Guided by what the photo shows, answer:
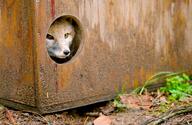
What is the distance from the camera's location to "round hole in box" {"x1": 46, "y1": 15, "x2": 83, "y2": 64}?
4.34 metres

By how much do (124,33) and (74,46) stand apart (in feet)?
1.54

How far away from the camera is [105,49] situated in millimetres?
4484

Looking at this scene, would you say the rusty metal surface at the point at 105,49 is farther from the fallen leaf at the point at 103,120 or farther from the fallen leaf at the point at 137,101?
the fallen leaf at the point at 103,120

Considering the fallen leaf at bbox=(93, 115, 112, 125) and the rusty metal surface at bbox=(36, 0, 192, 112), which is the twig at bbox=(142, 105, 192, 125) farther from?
the rusty metal surface at bbox=(36, 0, 192, 112)

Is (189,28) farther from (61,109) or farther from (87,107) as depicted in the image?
(61,109)

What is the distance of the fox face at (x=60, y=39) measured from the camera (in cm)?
434

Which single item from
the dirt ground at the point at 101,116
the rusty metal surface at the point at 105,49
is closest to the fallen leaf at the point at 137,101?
the dirt ground at the point at 101,116

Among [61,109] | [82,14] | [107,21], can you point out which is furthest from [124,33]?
[61,109]

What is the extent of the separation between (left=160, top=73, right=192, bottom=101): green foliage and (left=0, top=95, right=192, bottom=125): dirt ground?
147mm

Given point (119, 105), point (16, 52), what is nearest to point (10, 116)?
point (16, 52)

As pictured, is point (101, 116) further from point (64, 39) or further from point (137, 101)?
point (64, 39)

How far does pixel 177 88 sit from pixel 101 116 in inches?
37.8

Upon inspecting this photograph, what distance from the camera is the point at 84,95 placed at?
172 inches

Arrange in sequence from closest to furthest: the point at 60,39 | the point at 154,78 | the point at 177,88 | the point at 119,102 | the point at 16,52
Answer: the point at 16,52, the point at 60,39, the point at 119,102, the point at 177,88, the point at 154,78
